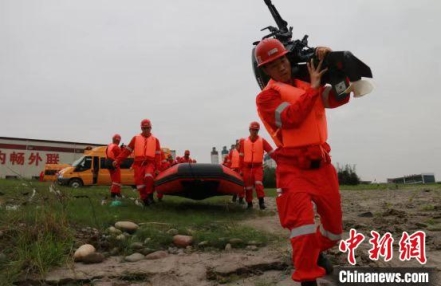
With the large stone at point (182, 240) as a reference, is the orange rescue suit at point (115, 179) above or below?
above

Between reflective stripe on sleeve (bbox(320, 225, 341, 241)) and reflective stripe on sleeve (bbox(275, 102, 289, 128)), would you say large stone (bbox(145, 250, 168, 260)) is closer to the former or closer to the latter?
reflective stripe on sleeve (bbox(320, 225, 341, 241))

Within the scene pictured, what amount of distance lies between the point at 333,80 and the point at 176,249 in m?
2.57

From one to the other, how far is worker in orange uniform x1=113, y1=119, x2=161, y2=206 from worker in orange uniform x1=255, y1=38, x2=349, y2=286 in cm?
516

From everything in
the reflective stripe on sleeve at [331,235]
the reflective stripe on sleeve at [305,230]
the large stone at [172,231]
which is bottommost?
the large stone at [172,231]

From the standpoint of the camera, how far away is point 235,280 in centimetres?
340

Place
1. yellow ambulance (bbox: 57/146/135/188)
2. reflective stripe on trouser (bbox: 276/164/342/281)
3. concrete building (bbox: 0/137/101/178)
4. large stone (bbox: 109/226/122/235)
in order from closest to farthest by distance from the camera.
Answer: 1. reflective stripe on trouser (bbox: 276/164/342/281)
2. large stone (bbox: 109/226/122/235)
3. yellow ambulance (bbox: 57/146/135/188)
4. concrete building (bbox: 0/137/101/178)

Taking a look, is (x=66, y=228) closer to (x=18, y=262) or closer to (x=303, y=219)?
(x=18, y=262)

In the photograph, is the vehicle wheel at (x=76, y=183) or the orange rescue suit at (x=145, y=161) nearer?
the orange rescue suit at (x=145, y=161)

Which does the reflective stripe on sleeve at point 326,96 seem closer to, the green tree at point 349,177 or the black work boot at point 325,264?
the black work boot at point 325,264

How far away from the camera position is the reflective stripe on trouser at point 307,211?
8.56 ft

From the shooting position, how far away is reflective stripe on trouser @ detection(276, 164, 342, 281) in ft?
8.56

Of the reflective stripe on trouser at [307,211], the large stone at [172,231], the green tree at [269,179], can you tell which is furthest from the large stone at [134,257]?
the green tree at [269,179]

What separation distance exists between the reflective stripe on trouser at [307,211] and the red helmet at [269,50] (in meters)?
0.82

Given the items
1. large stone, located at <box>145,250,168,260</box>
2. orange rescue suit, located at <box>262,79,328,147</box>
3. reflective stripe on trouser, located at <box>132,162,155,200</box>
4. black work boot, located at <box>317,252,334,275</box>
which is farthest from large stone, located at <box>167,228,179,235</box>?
reflective stripe on trouser, located at <box>132,162,155,200</box>
